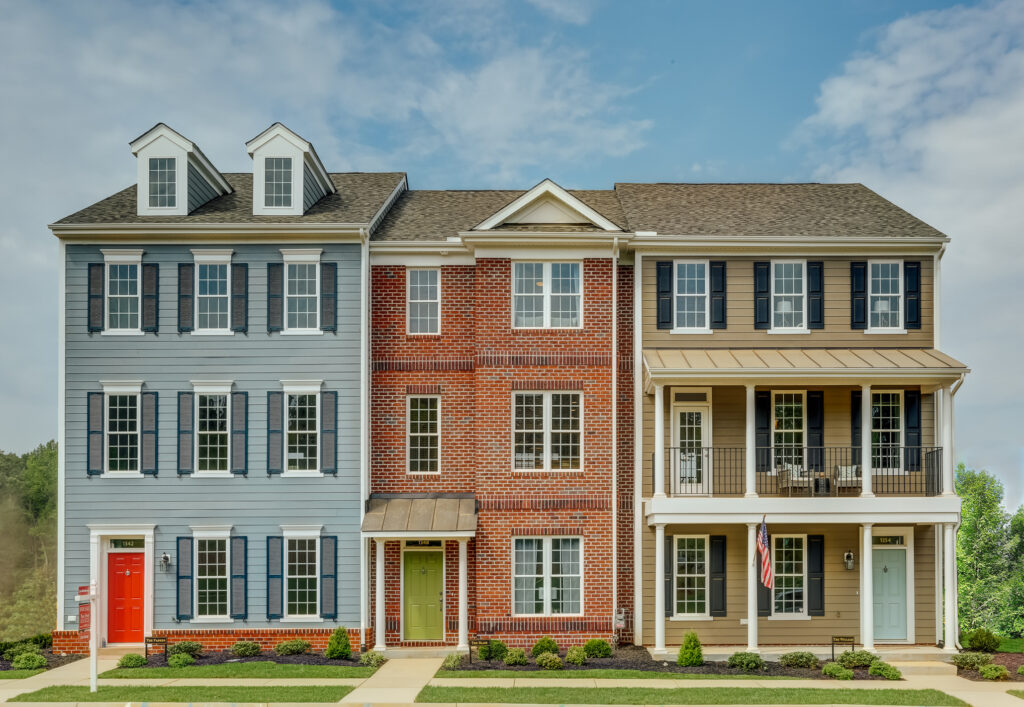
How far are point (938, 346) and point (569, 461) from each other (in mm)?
9073

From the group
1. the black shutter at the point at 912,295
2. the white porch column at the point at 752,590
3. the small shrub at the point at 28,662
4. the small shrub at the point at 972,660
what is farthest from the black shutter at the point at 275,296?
the small shrub at the point at 972,660

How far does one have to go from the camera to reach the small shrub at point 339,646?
1877 centimetres

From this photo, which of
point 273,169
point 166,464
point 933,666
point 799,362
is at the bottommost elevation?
point 933,666

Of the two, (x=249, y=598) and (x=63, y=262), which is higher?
(x=63, y=262)

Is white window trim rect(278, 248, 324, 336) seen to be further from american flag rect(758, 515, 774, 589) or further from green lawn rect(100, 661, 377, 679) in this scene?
american flag rect(758, 515, 774, 589)

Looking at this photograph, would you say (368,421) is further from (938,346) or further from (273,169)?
(938,346)

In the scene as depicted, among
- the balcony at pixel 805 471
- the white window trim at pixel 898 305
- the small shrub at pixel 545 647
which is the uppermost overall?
the white window trim at pixel 898 305

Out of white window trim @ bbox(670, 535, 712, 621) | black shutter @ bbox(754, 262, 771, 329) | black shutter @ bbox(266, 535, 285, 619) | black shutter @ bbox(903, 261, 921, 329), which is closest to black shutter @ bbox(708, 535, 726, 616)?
white window trim @ bbox(670, 535, 712, 621)

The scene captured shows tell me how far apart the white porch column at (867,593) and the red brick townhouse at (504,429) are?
201 inches

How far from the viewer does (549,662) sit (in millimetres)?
17734

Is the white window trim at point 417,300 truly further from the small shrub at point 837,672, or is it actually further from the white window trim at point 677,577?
the small shrub at point 837,672

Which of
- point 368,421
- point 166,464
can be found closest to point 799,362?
point 368,421

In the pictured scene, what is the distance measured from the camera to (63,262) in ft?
66.3

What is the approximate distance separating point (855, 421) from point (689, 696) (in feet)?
27.6
